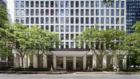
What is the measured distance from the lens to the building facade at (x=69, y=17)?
3156cm

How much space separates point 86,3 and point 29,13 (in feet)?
63.4

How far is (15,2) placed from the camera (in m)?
32.8

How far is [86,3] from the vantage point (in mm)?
32469

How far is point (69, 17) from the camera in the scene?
3228 cm

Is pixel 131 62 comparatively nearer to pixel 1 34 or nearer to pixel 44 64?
pixel 44 64

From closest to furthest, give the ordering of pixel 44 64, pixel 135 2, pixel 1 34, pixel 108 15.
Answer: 1. pixel 1 34
2. pixel 44 64
3. pixel 108 15
4. pixel 135 2

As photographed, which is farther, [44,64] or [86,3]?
[86,3]

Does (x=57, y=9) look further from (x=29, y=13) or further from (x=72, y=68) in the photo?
(x=72, y=68)

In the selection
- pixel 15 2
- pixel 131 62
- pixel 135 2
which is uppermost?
pixel 135 2

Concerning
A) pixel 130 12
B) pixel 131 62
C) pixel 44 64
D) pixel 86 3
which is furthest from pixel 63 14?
pixel 130 12

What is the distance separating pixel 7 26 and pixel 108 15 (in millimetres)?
29403

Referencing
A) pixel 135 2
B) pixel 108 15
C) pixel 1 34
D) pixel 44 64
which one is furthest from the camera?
pixel 135 2

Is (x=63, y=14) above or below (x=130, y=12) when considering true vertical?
below

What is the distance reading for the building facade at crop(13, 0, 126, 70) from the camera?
31.6m
